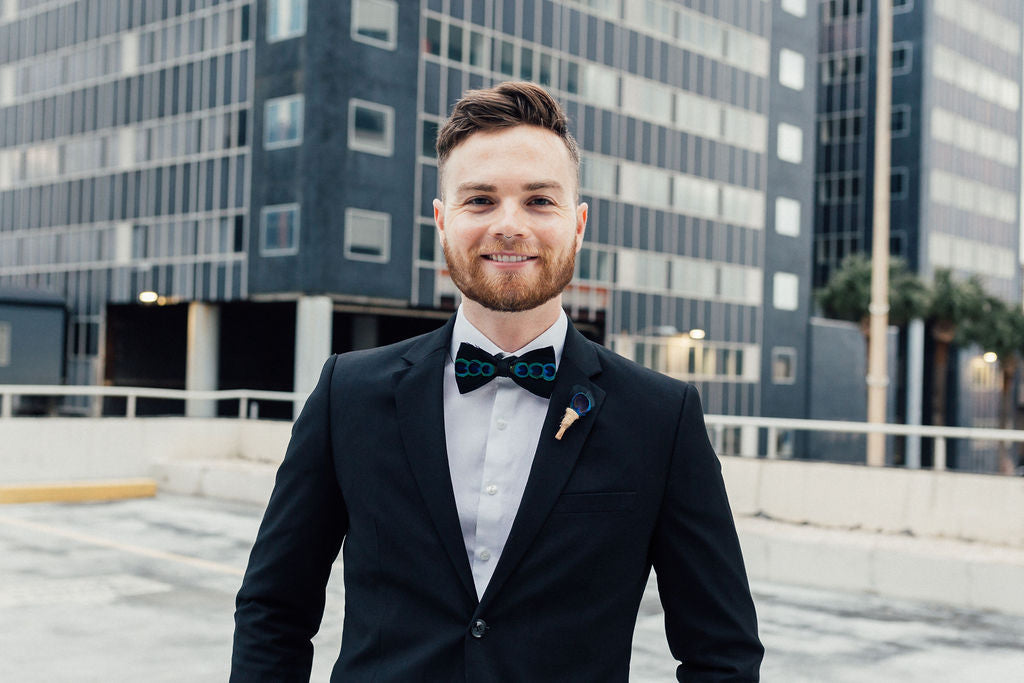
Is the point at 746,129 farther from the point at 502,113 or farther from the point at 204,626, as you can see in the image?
the point at 502,113

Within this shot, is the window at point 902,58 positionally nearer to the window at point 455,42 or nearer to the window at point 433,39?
the window at point 455,42

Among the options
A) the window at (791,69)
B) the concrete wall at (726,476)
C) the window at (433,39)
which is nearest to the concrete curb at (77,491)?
the concrete wall at (726,476)

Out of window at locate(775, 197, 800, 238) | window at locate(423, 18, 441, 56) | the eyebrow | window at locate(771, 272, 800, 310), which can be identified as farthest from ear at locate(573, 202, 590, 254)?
window at locate(775, 197, 800, 238)

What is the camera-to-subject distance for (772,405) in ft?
170

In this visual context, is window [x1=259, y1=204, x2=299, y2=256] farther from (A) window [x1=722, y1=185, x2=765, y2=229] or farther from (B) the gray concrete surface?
(B) the gray concrete surface

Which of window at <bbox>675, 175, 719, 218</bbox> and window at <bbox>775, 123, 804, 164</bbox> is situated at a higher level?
window at <bbox>775, 123, 804, 164</bbox>

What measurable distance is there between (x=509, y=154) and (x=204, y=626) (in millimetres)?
6899

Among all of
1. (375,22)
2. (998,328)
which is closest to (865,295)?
(998,328)

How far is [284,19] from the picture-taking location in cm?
3553

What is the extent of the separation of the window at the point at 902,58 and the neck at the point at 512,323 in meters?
73.8

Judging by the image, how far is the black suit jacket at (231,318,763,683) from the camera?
208cm

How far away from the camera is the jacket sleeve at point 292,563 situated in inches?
86.2

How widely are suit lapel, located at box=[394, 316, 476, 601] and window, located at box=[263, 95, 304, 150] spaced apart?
3394 centimetres

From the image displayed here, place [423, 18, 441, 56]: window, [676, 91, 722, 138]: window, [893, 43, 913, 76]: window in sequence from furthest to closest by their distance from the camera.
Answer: [893, 43, 913, 76]: window → [676, 91, 722, 138]: window → [423, 18, 441, 56]: window
